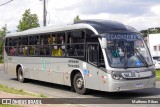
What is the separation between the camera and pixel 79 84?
49.8 feet

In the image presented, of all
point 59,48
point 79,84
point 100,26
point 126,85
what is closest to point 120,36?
point 100,26

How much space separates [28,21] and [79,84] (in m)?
34.5

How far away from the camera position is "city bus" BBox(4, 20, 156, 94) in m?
13.5

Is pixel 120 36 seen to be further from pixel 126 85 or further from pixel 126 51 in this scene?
pixel 126 85

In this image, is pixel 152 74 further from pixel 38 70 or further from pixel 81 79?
pixel 38 70

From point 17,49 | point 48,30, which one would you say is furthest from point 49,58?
point 17,49

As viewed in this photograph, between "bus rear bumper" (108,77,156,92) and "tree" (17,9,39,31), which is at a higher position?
"tree" (17,9,39,31)

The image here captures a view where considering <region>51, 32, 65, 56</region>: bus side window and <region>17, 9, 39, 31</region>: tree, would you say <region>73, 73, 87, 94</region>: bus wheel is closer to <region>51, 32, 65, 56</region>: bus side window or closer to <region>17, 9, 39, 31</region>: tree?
<region>51, 32, 65, 56</region>: bus side window

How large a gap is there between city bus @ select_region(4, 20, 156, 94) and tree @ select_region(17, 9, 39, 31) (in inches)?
1190

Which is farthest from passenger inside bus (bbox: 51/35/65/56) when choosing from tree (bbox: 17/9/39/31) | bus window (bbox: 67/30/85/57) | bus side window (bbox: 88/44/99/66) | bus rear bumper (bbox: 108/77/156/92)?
tree (bbox: 17/9/39/31)

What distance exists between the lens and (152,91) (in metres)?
15.8

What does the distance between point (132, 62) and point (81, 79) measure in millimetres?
2374

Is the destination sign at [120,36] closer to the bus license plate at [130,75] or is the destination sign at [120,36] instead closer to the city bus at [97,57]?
the city bus at [97,57]

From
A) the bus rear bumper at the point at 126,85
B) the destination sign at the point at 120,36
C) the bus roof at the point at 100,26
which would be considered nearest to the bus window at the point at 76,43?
the bus roof at the point at 100,26
